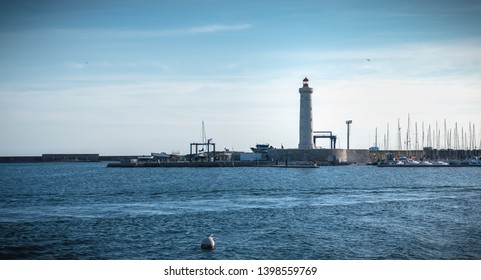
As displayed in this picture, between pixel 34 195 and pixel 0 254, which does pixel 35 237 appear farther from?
pixel 34 195

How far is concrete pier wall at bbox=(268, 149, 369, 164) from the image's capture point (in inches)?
4375

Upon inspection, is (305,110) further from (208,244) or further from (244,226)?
(208,244)

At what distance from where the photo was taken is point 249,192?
50.2 m

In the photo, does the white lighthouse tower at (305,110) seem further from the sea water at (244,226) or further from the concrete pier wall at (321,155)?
the sea water at (244,226)

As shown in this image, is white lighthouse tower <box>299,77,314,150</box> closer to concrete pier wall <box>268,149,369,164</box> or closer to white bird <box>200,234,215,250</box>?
concrete pier wall <box>268,149,369,164</box>

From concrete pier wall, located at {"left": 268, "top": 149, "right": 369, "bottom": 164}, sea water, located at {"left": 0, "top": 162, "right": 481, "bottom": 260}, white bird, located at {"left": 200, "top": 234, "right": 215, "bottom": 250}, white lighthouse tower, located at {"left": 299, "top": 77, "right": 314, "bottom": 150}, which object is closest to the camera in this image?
sea water, located at {"left": 0, "top": 162, "right": 481, "bottom": 260}

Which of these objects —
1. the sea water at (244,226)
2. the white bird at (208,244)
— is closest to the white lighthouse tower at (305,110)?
the sea water at (244,226)

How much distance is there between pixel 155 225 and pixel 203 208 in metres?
8.08

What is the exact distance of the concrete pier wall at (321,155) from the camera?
111125mm

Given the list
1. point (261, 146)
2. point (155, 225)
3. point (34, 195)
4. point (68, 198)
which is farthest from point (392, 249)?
point (261, 146)

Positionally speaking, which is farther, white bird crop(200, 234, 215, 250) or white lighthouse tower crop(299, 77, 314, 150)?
white lighthouse tower crop(299, 77, 314, 150)

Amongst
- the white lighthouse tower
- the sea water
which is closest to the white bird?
the sea water

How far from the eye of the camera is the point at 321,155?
113m

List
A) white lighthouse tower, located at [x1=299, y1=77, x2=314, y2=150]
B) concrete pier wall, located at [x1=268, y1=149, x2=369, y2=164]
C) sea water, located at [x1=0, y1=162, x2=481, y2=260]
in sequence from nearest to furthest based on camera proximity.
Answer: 1. sea water, located at [x1=0, y1=162, x2=481, y2=260]
2. white lighthouse tower, located at [x1=299, y1=77, x2=314, y2=150]
3. concrete pier wall, located at [x1=268, y1=149, x2=369, y2=164]
